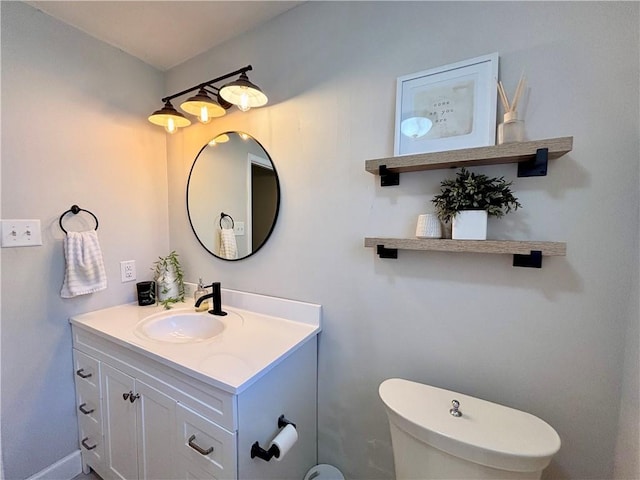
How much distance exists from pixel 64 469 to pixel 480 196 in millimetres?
2248

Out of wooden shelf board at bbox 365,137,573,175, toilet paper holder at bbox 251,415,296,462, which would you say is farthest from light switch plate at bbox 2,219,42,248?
wooden shelf board at bbox 365,137,573,175

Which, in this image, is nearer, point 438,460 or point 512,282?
point 438,460

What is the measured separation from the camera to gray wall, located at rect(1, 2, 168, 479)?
3.82ft

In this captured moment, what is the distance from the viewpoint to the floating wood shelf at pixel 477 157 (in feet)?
2.52

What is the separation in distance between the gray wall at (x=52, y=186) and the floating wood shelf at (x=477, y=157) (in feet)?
4.70

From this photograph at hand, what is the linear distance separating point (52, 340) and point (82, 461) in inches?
26.3

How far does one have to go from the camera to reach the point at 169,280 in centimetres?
162

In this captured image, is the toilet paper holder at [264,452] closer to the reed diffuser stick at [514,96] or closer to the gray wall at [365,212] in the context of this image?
the gray wall at [365,212]

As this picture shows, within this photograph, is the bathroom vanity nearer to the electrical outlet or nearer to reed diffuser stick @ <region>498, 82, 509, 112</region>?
the electrical outlet

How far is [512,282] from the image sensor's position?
2.97 ft

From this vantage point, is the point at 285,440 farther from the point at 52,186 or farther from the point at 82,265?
the point at 52,186

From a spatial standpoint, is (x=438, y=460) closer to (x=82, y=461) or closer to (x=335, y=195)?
(x=335, y=195)

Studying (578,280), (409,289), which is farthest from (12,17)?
(578,280)

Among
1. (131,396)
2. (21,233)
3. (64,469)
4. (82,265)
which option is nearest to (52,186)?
(21,233)
